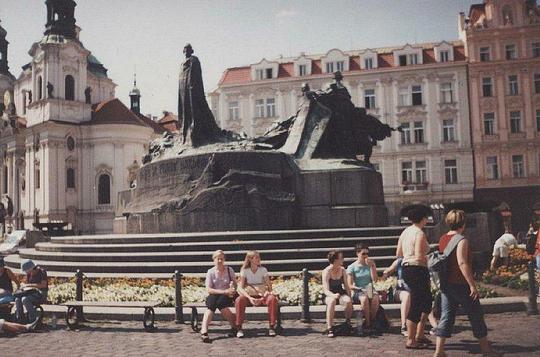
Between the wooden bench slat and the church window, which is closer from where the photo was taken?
the wooden bench slat

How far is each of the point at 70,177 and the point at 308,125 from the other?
169ft

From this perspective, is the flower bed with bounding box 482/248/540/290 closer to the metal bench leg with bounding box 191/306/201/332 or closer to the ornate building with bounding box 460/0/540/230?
the metal bench leg with bounding box 191/306/201/332

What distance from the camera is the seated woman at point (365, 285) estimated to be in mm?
8586

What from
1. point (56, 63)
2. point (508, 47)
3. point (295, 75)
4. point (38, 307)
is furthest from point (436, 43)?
point (38, 307)

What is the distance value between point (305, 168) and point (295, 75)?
33.5 metres

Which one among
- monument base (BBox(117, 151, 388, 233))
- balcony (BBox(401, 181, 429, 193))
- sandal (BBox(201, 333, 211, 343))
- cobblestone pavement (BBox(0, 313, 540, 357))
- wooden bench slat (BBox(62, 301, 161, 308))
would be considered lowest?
cobblestone pavement (BBox(0, 313, 540, 357))

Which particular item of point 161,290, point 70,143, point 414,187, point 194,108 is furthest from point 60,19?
point 161,290

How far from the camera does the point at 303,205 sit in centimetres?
1677

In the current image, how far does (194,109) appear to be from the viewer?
61.8 ft

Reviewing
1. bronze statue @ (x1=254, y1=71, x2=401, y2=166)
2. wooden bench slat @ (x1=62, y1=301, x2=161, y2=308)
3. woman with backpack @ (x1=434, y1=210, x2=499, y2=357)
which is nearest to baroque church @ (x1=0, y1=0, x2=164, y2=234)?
bronze statue @ (x1=254, y1=71, x2=401, y2=166)

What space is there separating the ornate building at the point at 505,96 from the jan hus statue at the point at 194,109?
3125cm

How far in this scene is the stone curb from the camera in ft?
31.8

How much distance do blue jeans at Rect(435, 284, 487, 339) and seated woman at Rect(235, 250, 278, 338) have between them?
2.88 metres

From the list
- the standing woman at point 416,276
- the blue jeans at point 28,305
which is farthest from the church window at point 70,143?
the standing woman at point 416,276
